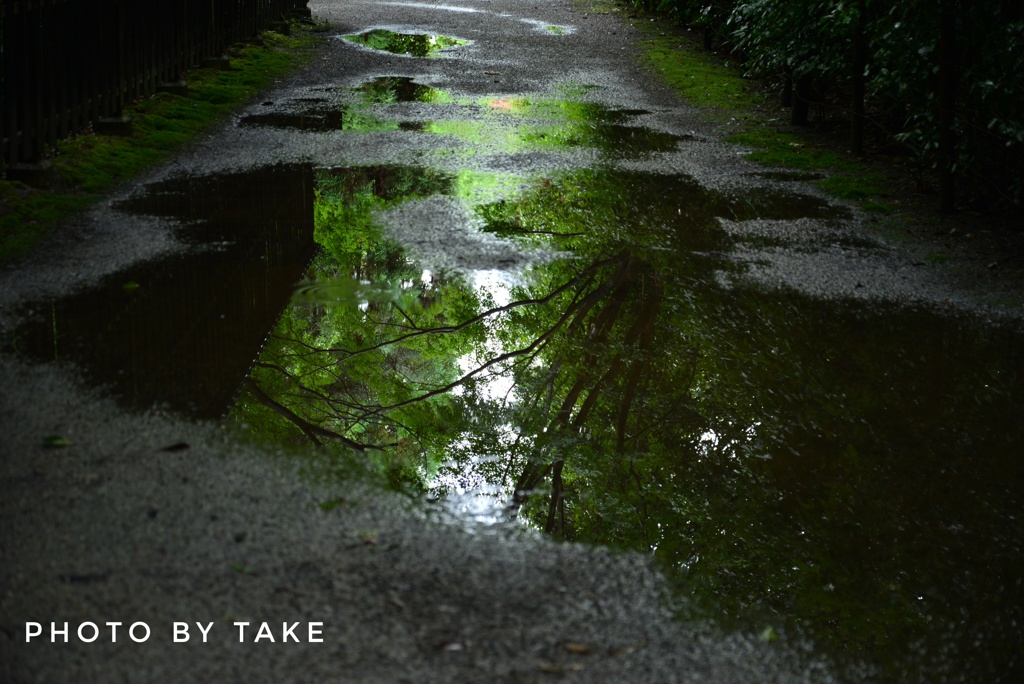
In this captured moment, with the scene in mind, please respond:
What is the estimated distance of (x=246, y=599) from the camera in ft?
11.3

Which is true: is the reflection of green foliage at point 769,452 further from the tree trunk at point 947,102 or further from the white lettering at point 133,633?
the tree trunk at point 947,102

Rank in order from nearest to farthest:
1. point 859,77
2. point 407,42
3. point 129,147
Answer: point 129,147 < point 859,77 < point 407,42

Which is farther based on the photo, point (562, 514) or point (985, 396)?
point (985, 396)

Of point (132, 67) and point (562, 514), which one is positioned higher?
point (132, 67)

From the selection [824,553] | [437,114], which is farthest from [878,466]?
[437,114]

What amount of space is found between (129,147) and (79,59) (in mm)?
833

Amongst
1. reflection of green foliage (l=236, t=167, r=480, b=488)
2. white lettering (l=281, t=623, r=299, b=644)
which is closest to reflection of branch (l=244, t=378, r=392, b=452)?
reflection of green foliage (l=236, t=167, r=480, b=488)

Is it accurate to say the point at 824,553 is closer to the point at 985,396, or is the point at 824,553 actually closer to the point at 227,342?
the point at 985,396

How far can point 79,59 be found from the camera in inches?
360

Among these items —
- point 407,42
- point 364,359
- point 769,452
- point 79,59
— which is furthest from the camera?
point 407,42

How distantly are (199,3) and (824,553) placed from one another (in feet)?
37.5

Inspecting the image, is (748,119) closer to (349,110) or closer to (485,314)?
Result: (349,110)

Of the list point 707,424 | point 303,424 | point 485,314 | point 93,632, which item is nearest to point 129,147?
point 485,314

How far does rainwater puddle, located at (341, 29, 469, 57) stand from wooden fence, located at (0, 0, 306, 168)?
4170 mm
